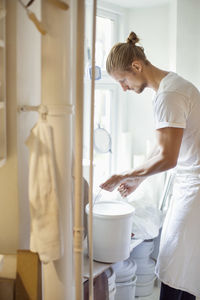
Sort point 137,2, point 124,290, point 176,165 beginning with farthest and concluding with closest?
point 137,2 → point 124,290 → point 176,165

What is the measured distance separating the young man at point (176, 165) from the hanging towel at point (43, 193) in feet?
1.52

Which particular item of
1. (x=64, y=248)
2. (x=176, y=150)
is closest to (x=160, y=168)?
(x=176, y=150)

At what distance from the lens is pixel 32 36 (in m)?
1.53

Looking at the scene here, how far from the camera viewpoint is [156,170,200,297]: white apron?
72.9 inches

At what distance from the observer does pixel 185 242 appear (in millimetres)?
1859

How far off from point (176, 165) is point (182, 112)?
0.83 ft

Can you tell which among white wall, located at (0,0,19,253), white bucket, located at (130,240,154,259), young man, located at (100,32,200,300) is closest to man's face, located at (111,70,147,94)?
young man, located at (100,32,200,300)

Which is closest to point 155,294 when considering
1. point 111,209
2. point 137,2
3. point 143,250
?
point 143,250

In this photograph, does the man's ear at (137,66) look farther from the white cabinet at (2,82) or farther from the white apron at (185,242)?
the white cabinet at (2,82)

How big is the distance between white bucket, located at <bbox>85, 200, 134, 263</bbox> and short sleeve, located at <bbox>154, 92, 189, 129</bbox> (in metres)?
0.54

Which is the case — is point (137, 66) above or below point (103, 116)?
above

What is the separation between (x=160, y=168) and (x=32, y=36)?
78cm

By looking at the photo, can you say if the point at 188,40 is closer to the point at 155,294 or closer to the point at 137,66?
the point at 137,66

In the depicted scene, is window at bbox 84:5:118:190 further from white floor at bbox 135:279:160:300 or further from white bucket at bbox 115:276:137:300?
white floor at bbox 135:279:160:300
